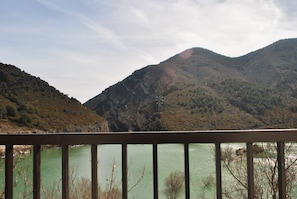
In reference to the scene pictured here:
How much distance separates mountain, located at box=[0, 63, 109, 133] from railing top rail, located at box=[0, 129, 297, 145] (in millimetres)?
3300

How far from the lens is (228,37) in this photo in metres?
8.36

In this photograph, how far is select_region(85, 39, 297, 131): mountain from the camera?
590cm

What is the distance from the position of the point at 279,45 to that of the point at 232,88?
1940 mm

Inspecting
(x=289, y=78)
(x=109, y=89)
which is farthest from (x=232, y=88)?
(x=109, y=89)

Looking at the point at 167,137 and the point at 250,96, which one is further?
the point at 250,96

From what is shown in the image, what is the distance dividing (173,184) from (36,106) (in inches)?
174

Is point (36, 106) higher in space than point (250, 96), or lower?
lower

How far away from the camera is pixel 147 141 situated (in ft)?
4.77

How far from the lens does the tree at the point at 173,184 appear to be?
2.50 metres

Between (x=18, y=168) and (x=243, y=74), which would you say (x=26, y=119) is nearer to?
(x=18, y=168)

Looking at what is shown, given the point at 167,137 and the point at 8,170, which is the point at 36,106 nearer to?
the point at 8,170

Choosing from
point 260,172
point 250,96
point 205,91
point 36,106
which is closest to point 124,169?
point 260,172

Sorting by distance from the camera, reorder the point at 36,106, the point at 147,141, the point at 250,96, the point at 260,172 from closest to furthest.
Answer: the point at 147,141
the point at 260,172
the point at 36,106
the point at 250,96

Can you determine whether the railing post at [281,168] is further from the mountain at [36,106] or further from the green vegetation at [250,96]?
the green vegetation at [250,96]
